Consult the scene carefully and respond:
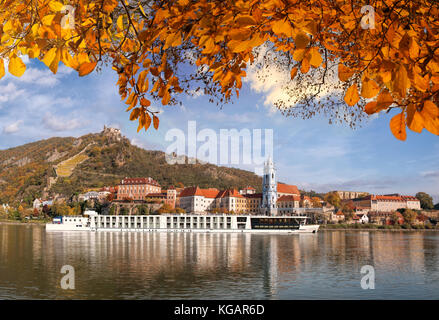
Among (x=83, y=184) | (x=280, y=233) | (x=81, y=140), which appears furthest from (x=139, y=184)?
(x=81, y=140)

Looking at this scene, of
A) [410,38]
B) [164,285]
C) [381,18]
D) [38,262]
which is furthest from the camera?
[38,262]

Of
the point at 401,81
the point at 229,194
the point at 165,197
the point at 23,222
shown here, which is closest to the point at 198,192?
the point at 229,194

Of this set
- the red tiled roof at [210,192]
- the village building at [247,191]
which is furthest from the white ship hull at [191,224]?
the village building at [247,191]

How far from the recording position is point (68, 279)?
16.2 metres

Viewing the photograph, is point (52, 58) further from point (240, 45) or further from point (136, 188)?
point (136, 188)

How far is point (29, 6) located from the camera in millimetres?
1300

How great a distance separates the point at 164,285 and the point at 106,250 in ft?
42.8

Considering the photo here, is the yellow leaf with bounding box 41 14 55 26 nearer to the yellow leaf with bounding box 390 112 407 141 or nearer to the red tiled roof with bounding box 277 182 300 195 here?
the yellow leaf with bounding box 390 112 407 141

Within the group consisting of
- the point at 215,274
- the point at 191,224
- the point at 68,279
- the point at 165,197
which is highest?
the point at 165,197

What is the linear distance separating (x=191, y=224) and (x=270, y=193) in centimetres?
2277

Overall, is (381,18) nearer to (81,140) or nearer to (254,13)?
(254,13)

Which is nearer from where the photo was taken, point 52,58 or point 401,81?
point 401,81

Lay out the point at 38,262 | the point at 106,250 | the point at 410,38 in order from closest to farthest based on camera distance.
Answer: the point at 410,38, the point at 38,262, the point at 106,250

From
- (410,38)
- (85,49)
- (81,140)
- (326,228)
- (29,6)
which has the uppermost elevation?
(81,140)
